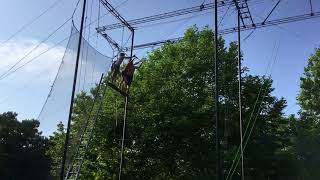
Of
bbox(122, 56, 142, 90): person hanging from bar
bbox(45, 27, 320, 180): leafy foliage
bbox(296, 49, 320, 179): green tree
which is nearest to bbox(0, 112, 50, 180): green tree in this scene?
bbox(45, 27, 320, 180): leafy foliage

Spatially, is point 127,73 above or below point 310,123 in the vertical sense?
below

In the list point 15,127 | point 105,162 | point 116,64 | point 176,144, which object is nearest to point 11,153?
point 15,127

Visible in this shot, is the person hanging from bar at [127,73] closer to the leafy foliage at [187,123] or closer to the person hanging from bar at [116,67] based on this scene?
the person hanging from bar at [116,67]

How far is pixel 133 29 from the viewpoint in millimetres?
13383

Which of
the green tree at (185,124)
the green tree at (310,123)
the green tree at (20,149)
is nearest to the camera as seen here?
the green tree at (185,124)

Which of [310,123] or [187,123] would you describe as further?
[310,123]

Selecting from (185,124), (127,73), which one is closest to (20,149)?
(185,124)

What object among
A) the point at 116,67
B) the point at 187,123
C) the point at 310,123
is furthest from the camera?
the point at 310,123

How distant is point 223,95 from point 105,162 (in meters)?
5.91

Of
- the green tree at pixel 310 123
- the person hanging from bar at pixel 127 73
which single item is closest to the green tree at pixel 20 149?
the green tree at pixel 310 123

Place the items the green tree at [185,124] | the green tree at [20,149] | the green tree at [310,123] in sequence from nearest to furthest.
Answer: the green tree at [185,124] < the green tree at [310,123] < the green tree at [20,149]

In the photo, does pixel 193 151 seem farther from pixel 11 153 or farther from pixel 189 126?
pixel 11 153

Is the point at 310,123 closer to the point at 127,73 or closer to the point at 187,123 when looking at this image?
the point at 187,123

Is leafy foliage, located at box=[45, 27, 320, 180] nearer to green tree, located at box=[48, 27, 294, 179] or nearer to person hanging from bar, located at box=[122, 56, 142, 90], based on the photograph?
green tree, located at box=[48, 27, 294, 179]
